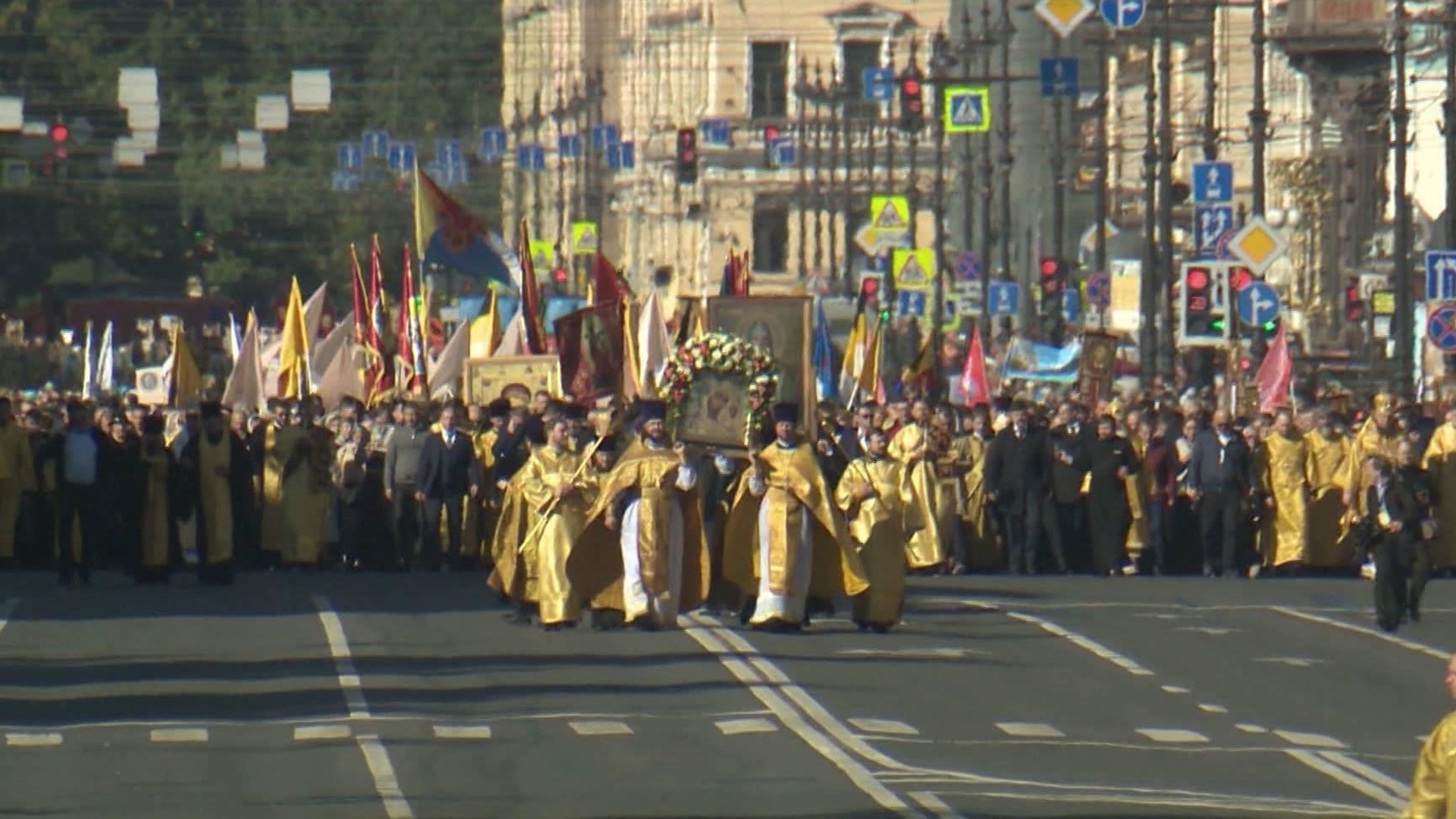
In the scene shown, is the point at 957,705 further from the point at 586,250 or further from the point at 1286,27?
the point at 586,250

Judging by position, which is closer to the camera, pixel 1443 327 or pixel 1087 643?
pixel 1087 643

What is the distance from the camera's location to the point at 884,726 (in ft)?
61.8

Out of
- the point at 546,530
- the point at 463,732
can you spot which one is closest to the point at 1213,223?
the point at 546,530

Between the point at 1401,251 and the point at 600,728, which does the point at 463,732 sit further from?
the point at 1401,251

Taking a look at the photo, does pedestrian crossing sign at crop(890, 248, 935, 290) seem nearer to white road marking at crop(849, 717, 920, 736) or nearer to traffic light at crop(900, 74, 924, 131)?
traffic light at crop(900, 74, 924, 131)

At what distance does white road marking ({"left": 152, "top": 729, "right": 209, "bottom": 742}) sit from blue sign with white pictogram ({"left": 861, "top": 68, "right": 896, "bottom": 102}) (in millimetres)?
47965

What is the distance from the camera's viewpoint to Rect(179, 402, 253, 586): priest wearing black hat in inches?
1206

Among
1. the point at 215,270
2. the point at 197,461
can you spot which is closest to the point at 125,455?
the point at 197,461

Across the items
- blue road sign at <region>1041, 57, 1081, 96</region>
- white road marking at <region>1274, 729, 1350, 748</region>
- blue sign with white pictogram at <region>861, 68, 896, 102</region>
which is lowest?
white road marking at <region>1274, 729, 1350, 748</region>

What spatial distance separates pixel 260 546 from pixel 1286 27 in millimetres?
24903

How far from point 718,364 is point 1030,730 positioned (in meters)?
7.77

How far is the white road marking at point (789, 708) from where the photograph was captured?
53.1 ft

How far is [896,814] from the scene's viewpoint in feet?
49.3

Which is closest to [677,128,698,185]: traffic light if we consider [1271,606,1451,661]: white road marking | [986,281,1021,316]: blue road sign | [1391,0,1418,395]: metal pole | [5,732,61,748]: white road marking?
[986,281,1021,316]: blue road sign
